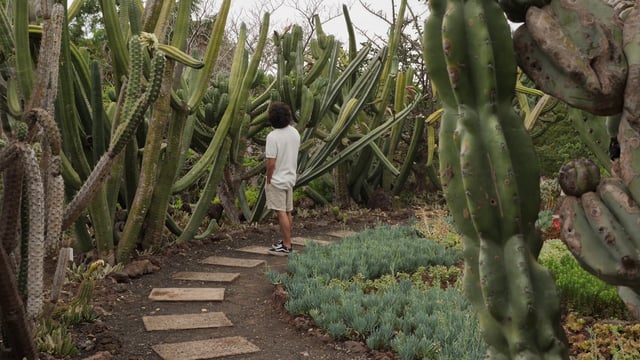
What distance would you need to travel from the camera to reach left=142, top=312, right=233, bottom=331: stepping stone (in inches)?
145

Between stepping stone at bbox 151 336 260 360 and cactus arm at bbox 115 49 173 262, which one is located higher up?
cactus arm at bbox 115 49 173 262

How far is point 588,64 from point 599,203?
40cm

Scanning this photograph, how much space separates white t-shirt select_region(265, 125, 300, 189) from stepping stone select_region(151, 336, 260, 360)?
2614mm

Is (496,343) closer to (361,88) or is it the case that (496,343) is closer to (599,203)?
(599,203)

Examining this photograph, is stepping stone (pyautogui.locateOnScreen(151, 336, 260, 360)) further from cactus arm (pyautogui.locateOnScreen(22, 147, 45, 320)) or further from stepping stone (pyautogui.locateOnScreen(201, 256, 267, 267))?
stepping stone (pyautogui.locateOnScreen(201, 256, 267, 267))

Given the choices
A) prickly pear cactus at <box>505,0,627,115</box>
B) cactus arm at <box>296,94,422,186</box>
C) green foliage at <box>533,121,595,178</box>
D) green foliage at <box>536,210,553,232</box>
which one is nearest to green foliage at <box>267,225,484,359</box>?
green foliage at <box>536,210,553,232</box>

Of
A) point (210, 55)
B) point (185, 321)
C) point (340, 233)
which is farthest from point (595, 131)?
point (340, 233)

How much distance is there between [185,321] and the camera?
378 centimetres

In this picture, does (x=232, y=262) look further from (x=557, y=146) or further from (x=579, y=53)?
(x=557, y=146)

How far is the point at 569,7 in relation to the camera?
5.45 feet

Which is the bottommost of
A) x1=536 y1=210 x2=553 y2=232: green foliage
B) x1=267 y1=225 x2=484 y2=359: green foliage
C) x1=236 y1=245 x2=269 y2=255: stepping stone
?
x1=236 y1=245 x2=269 y2=255: stepping stone

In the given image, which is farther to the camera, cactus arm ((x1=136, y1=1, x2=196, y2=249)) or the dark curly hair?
the dark curly hair

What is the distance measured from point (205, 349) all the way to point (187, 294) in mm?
1157

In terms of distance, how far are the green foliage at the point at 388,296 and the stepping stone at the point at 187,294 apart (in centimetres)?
46
